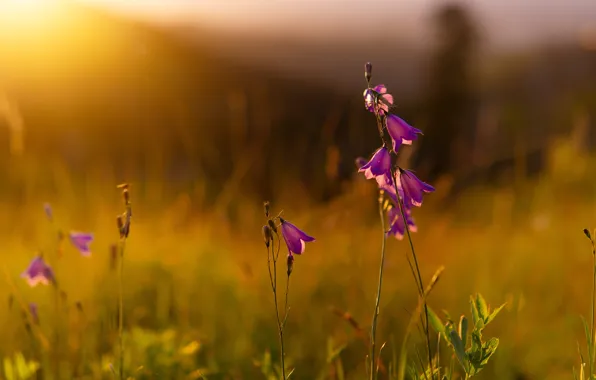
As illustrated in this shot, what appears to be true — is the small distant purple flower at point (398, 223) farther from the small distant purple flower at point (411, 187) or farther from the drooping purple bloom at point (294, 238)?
the drooping purple bloom at point (294, 238)

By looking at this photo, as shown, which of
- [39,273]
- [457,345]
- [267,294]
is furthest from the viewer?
[267,294]

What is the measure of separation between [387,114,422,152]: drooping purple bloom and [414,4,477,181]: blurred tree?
37.8 feet

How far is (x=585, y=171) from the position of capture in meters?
9.80

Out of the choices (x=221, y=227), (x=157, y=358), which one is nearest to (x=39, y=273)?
(x=157, y=358)

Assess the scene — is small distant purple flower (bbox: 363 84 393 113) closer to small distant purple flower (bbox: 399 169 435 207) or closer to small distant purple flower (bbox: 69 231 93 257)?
small distant purple flower (bbox: 399 169 435 207)

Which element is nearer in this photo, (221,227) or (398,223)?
(398,223)

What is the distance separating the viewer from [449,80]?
13023 mm

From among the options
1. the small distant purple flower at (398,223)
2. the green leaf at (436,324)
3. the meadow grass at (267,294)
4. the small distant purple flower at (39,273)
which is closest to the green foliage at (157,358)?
the meadow grass at (267,294)

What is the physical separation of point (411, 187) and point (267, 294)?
208 cm

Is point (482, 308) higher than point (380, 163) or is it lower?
lower

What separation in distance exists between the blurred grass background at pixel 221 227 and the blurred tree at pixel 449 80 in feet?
10.6

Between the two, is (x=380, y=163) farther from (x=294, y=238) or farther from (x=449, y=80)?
(x=449, y=80)

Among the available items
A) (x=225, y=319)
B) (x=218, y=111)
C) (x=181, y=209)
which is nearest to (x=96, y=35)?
(x=218, y=111)

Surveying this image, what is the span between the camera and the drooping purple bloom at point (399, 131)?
1.34m
